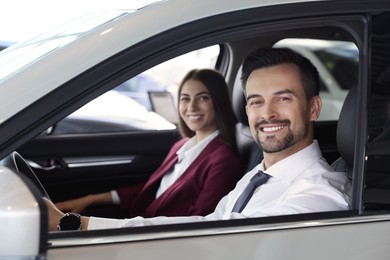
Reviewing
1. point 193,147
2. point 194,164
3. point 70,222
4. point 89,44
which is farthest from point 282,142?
point 193,147

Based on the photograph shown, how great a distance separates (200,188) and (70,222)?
122cm

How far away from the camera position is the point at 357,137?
208 centimetres

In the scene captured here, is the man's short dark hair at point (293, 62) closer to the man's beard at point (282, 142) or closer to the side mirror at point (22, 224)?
the man's beard at point (282, 142)

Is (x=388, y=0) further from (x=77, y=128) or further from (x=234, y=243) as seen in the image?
(x=77, y=128)

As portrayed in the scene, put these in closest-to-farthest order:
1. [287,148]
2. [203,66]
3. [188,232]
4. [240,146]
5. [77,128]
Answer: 1. [188,232]
2. [287,148]
3. [240,146]
4. [203,66]
5. [77,128]

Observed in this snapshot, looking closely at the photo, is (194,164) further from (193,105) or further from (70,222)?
(70,222)

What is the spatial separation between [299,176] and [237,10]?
0.71 m

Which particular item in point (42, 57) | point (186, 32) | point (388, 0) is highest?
point (388, 0)

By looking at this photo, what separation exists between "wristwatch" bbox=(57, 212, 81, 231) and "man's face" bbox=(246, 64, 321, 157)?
0.66 m

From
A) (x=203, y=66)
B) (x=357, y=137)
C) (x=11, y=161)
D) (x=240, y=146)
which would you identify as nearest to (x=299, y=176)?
(x=357, y=137)

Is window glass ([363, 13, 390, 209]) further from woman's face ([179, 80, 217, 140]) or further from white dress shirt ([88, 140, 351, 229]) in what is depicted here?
woman's face ([179, 80, 217, 140])

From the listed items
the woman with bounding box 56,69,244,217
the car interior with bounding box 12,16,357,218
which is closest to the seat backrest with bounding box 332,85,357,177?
the woman with bounding box 56,69,244,217

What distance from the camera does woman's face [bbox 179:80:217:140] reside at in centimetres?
356

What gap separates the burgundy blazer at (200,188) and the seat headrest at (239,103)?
0.15m
